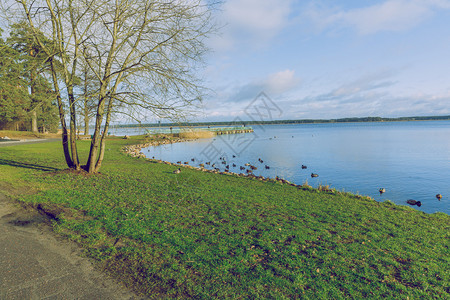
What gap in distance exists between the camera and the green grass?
443cm

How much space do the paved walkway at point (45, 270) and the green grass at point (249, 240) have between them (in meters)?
0.32

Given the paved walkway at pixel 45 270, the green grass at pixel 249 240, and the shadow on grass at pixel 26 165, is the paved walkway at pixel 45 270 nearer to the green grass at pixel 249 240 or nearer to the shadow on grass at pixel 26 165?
the green grass at pixel 249 240

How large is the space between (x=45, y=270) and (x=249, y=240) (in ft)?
14.9

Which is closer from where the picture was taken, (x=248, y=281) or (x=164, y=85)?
(x=248, y=281)

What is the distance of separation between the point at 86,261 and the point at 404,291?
6454 millimetres

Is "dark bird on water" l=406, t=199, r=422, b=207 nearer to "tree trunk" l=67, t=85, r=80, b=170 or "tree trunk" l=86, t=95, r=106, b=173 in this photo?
"tree trunk" l=86, t=95, r=106, b=173

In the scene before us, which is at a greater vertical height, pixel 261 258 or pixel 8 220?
pixel 8 220

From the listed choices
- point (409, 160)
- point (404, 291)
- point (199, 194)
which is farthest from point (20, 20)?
point (409, 160)

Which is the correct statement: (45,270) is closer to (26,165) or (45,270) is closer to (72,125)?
(72,125)

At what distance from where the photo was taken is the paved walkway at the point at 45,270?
13.1 feet

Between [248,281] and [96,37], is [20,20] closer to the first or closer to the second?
[96,37]

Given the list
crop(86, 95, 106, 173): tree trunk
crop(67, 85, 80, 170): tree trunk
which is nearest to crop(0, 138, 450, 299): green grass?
crop(86, 95, 106, 173): tree trunk

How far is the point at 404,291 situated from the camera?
14.4ft

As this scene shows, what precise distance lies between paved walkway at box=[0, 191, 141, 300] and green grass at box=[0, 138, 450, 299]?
32 centimetres
